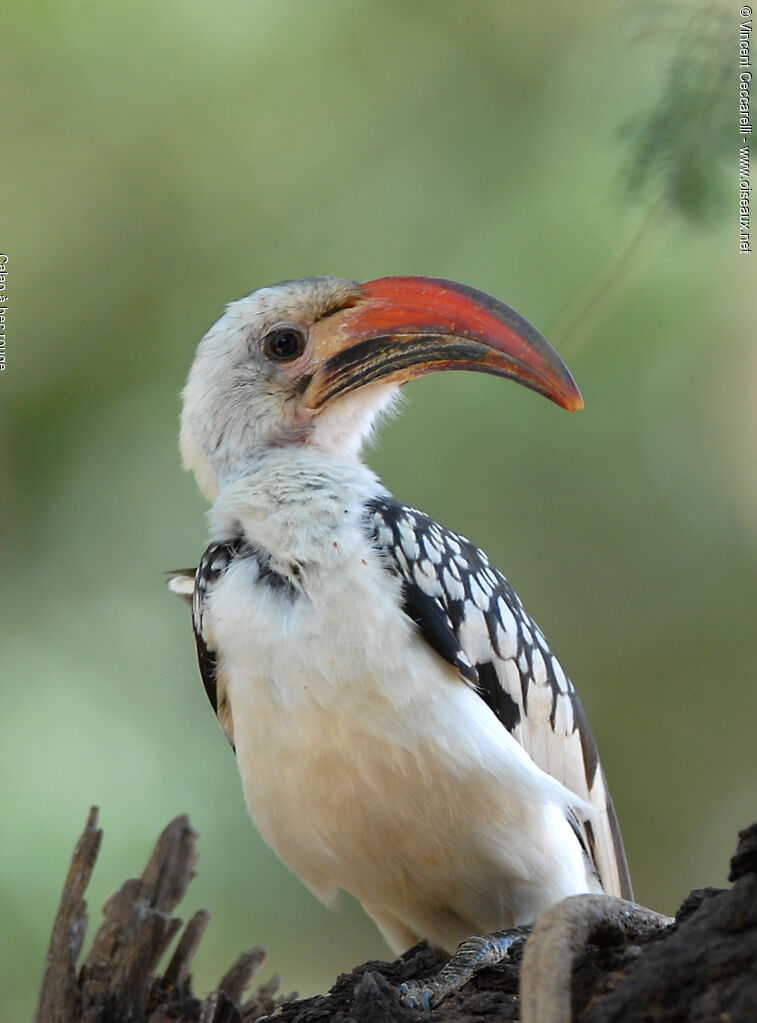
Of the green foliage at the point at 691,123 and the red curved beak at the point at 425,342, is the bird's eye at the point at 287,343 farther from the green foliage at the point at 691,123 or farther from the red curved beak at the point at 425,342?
the green foliage at the point at 691,123

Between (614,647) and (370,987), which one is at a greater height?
(614,647)

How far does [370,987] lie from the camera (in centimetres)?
217

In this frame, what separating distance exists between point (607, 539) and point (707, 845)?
176 cm

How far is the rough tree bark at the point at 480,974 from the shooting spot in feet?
5.26

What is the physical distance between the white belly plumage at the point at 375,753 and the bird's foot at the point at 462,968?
0.52 ft

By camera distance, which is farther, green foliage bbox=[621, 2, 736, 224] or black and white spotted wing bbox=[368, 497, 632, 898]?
black and white spotted wing bbox=[368, 497, 632, 898]

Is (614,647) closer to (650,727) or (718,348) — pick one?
(650,727)

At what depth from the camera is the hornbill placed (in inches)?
98.3

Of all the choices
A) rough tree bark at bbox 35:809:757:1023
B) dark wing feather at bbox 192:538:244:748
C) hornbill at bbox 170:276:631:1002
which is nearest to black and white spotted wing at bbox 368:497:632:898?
hornbill at bbox 170:276:631:1002

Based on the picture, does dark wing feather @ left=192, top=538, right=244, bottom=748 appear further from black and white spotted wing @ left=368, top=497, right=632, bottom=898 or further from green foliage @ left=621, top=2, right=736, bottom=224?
green foliage @ left=621, top=2, right=736, bottom=224

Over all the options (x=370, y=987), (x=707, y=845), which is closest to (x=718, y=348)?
(x=707, y=845)

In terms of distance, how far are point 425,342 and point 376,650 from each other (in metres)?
0.90

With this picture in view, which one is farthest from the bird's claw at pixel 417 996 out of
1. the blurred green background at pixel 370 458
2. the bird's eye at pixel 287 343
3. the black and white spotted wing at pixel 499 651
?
the blurred green background at pixel 370 458

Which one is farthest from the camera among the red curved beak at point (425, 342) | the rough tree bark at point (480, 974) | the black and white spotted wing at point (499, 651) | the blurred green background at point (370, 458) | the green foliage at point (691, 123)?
the blurred green background at point (370, 458)
